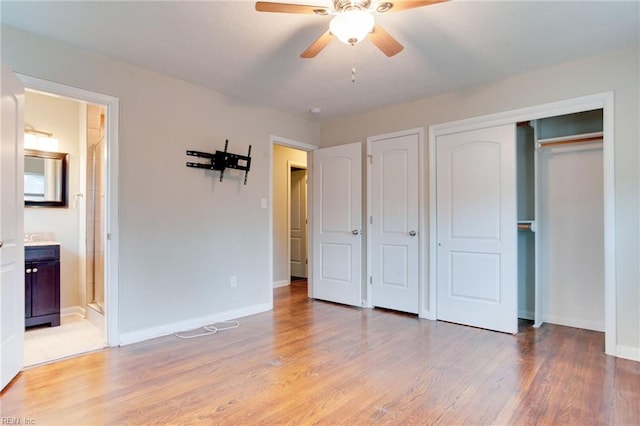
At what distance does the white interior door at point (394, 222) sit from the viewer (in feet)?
13.0

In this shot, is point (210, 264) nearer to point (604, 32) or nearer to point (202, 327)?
point (202, 327)

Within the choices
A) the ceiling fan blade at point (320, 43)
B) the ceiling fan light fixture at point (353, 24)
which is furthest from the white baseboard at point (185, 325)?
the ceiling fan light fixture at point (353, 24)

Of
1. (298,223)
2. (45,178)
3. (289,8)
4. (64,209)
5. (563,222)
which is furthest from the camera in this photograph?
(298,223)

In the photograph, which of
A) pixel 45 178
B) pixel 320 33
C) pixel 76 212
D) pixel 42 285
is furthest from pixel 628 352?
pixel 45 178

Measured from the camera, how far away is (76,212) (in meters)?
4.02

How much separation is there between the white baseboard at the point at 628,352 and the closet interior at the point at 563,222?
2.36ft

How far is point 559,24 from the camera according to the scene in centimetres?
243

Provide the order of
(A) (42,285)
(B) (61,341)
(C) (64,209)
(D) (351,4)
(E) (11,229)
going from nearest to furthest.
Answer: (D) (351,4) < (E) (11,229) < (B) (61,341) < (A) (42,285) < (C) (64,209)

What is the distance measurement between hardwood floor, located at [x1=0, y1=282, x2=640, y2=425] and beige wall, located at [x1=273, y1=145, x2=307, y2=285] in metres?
2.44

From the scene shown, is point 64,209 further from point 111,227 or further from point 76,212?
point 111,227

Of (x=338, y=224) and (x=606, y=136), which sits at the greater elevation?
(x=606, y=136)

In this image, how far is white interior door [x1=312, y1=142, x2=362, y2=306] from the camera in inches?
174

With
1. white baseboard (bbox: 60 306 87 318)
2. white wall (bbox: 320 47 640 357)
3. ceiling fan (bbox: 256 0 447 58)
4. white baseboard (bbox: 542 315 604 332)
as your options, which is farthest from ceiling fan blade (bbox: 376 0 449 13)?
white baseboard (bbox: 60 306 87 318)

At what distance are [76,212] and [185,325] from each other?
195cm
